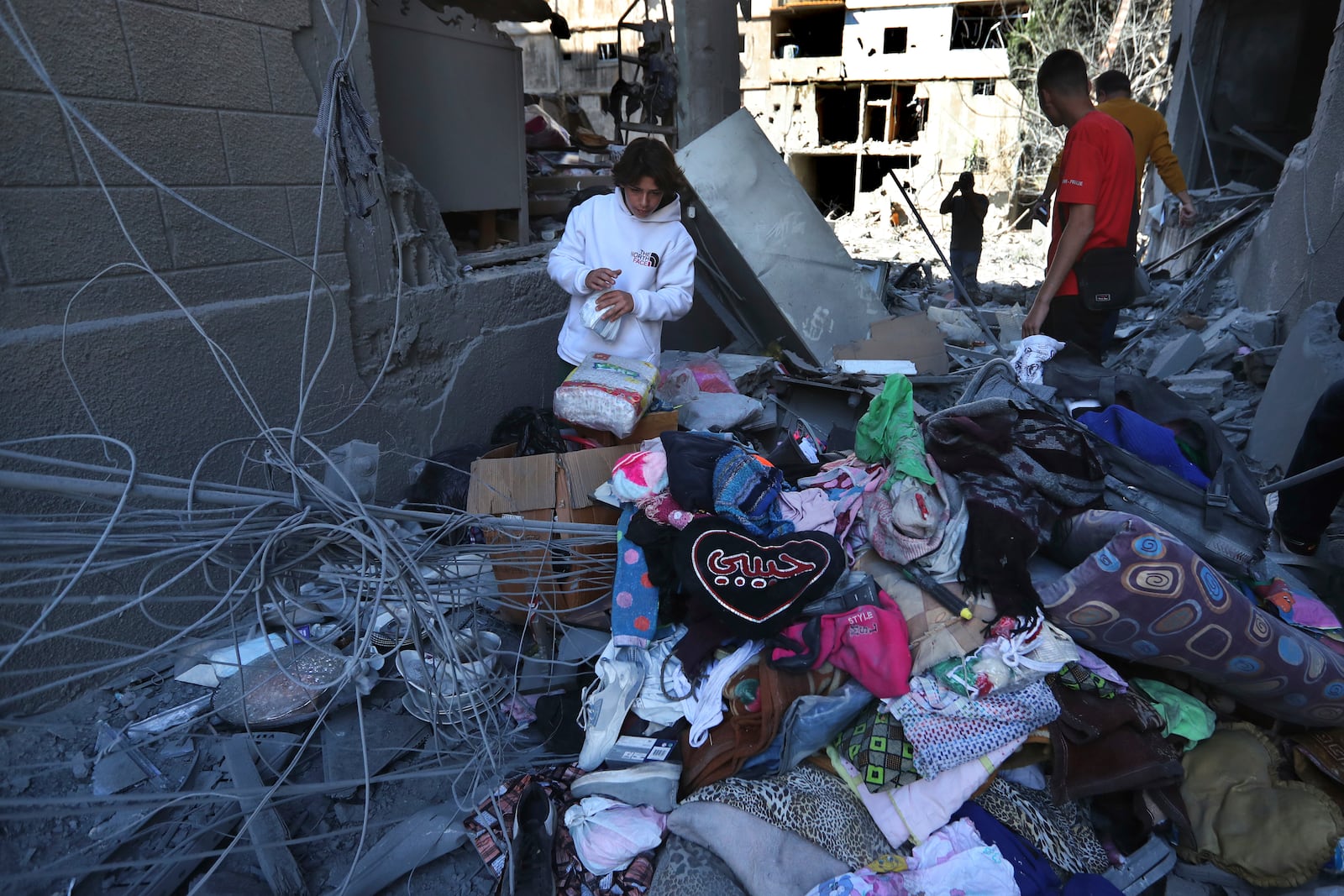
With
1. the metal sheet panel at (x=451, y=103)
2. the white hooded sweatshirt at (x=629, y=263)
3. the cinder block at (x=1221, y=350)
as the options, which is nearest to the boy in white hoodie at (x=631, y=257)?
the white hooded sweatshirt at (x=629, y=263)

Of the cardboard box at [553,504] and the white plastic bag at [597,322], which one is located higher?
the white plastic bag at [597,322]

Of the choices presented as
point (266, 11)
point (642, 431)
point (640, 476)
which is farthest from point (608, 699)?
point (266, 11)

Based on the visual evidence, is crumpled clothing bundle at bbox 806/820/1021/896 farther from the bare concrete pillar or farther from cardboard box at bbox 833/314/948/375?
the bare concrete pillar

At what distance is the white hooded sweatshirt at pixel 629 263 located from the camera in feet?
10.0

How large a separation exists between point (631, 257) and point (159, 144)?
1655 millimetres

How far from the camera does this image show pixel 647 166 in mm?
2904

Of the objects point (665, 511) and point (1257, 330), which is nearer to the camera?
point (665, 511)

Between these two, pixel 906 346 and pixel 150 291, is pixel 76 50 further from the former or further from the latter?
pixel 906 346

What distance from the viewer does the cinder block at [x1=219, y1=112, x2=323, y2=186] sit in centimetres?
262

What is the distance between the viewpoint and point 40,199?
215 centimetres

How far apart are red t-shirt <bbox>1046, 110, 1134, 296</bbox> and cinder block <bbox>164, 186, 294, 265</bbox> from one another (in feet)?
10.9

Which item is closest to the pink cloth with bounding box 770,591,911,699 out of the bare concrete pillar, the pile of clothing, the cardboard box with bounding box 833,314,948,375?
the pile of clothing

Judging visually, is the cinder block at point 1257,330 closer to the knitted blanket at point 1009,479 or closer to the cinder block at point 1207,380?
the cinder block at point 1207,380

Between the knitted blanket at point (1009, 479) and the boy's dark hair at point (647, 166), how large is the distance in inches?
55.3
